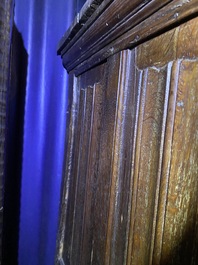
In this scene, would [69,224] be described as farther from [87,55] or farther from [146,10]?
[146,10]

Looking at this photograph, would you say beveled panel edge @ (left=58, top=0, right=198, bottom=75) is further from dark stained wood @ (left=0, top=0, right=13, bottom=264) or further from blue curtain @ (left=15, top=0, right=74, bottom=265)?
blue curtain @ (left=15, top=0, right=74, bottom=265)

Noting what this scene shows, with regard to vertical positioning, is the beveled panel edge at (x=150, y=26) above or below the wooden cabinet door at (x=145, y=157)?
above

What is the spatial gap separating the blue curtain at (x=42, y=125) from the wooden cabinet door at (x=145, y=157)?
0.54 metres

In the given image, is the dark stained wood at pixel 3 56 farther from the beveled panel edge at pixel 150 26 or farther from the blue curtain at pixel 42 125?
the blue curtain at pixel 42 125

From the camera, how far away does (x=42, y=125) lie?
1.25 m

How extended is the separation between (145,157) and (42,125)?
89 cm

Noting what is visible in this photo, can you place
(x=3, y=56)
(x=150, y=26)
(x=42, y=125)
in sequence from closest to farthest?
(x=150, y=26) < (x=3, y=56) < (x=42, y=125)

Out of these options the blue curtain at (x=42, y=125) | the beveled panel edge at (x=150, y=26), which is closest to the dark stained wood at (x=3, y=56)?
the beveled panel edge at (x=150, y=26)

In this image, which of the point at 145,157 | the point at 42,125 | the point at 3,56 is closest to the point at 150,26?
the point at 145,157

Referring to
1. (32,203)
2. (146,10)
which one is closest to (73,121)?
(32,203)

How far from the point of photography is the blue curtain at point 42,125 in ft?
3.97

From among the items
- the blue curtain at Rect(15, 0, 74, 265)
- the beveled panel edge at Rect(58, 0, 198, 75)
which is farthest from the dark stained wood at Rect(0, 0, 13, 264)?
the blue curtain at Rect(15, 0, 74, 265)

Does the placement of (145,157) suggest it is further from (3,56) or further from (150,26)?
(3,56)

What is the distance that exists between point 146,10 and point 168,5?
0.19 ft
